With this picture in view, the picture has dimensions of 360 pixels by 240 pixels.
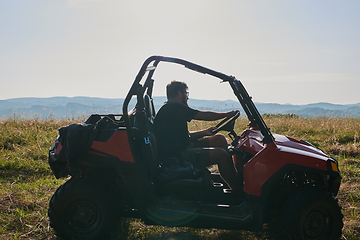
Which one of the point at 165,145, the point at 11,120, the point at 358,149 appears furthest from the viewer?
the point at 11,120

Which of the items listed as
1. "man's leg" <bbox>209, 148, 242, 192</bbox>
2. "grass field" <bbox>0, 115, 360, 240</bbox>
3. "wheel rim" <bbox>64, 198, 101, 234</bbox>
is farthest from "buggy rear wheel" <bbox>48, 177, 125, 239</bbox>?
"man's leg" <bbox>209, 148, 242, 192</bbox>


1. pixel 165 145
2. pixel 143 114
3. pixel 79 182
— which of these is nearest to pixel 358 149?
pixel 165 145

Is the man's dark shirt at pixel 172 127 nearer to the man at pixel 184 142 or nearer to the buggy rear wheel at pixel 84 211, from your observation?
the man at pixel 184 142

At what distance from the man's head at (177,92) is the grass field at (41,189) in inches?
63.6

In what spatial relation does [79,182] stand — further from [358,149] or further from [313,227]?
[358,149]

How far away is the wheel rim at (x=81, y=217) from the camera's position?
11.0ft

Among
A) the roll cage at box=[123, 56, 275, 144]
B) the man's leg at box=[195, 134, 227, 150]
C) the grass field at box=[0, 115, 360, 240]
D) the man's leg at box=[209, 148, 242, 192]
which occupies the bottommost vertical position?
the grass field at box=[0, 115, 360, 240]

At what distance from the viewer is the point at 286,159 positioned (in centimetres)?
312

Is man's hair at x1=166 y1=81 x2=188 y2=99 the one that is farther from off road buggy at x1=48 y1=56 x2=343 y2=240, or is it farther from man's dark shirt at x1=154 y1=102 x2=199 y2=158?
off road buggy at x1=48 y1=56 x2=343 y2=240

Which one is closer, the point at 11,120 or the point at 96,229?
the point at 96,229

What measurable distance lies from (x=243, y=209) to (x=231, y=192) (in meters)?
0.45

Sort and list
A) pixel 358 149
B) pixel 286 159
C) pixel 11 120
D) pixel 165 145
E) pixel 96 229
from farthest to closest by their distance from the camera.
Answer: pixel 11 120, pixel 358 149, pixel 165 145, pixel 96 229, pixel 286 159

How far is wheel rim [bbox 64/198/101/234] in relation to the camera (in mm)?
3342

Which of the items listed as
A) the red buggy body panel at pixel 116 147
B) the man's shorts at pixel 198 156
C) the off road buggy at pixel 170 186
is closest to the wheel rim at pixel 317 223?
the off road buggy at pixel 170 186
